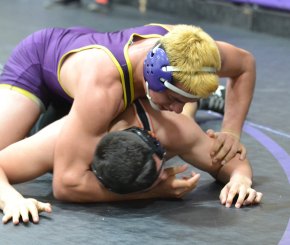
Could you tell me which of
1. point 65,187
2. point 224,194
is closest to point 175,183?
point 224,194

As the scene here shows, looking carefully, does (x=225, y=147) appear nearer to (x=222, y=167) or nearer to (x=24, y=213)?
(x=222, y=167)

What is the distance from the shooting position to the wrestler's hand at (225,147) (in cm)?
267

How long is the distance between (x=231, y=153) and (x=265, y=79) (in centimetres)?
214

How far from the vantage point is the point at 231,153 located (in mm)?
2697

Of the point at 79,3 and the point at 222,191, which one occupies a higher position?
the point at 222,191

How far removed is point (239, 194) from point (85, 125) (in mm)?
613

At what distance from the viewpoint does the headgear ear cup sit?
2.29 m

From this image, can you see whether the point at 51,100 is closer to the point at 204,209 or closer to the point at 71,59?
the point at 71,59

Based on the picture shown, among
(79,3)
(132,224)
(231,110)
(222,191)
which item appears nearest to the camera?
(132,224)

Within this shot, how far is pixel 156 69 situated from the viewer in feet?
7.54

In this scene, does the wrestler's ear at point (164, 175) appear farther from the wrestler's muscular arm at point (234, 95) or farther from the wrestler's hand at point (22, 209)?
the wrestler's hand at point (22, 209)

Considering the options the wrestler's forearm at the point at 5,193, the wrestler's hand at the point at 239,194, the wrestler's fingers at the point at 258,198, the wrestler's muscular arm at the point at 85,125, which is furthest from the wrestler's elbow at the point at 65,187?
the wrestler's fingers at the point at 258,198

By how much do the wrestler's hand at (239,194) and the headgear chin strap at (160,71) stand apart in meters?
0.43

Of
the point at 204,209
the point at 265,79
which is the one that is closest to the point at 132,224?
the point at 204,209
